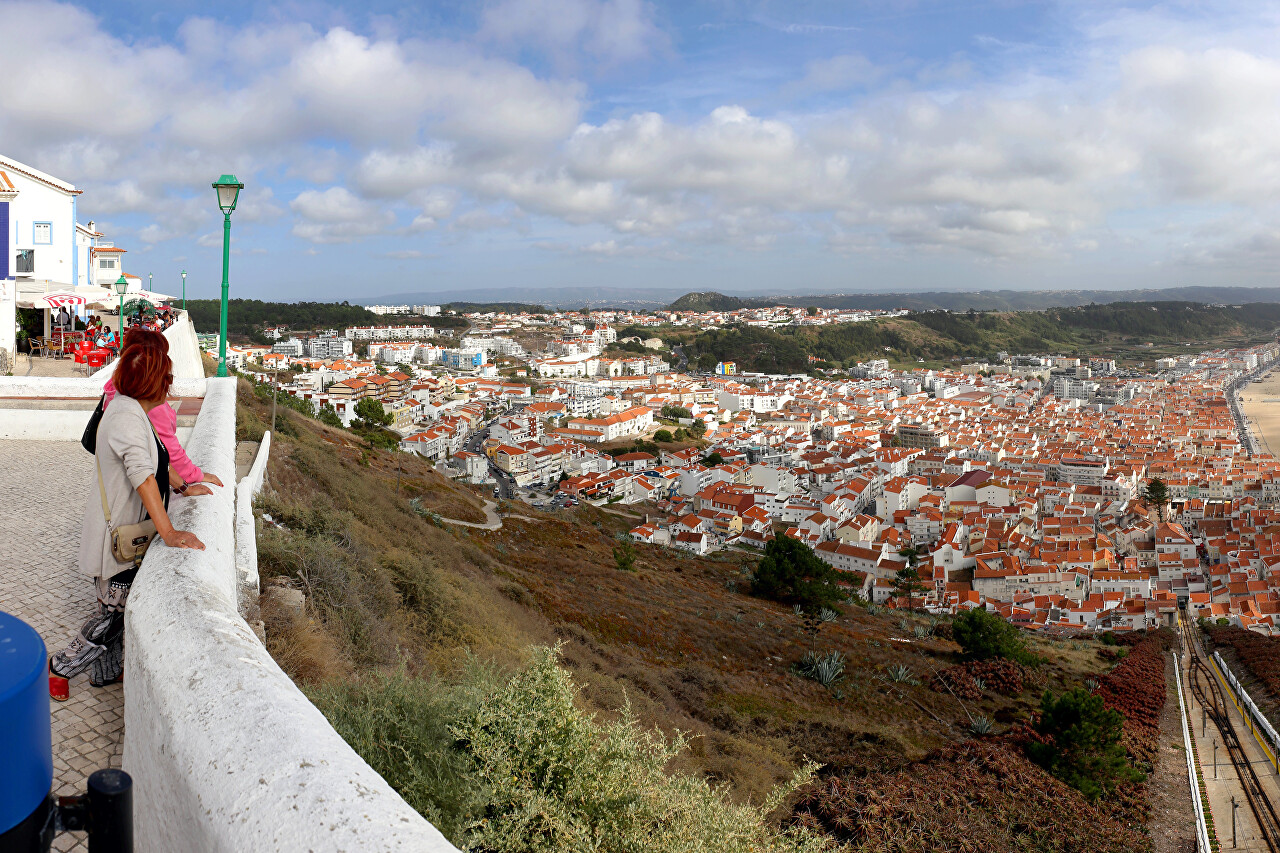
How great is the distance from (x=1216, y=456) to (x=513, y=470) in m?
50.0

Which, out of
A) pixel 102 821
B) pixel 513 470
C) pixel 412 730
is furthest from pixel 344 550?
pixel 513 470

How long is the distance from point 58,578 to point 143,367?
1862mm

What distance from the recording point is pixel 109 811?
54.4 inches

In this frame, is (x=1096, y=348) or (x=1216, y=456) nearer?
(x=1216, y=456)

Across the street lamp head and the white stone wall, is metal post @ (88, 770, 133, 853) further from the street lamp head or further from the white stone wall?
the street lamp head

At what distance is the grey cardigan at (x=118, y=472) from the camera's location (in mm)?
2711

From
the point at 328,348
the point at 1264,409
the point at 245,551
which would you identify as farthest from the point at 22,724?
the point at 1264,409

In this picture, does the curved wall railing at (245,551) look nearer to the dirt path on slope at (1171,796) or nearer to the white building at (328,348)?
the dirt path on slope at (1171,796)

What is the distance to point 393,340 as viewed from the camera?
8994 centimetres

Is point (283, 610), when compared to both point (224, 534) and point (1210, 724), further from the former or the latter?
point (1210, 724)

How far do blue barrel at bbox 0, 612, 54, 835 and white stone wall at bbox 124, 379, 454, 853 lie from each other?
32cm

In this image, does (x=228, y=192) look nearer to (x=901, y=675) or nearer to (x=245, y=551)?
(x=245, y=551)

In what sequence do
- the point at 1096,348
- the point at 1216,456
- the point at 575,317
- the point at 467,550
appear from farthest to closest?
1. the point at 575,317
2. the point at 1096,348
3. the point at 1216,456
4. the point at 467,550

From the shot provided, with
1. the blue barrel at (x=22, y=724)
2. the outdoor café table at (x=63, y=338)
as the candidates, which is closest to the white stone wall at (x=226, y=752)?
the blue barrel at (x=22, y=724)
